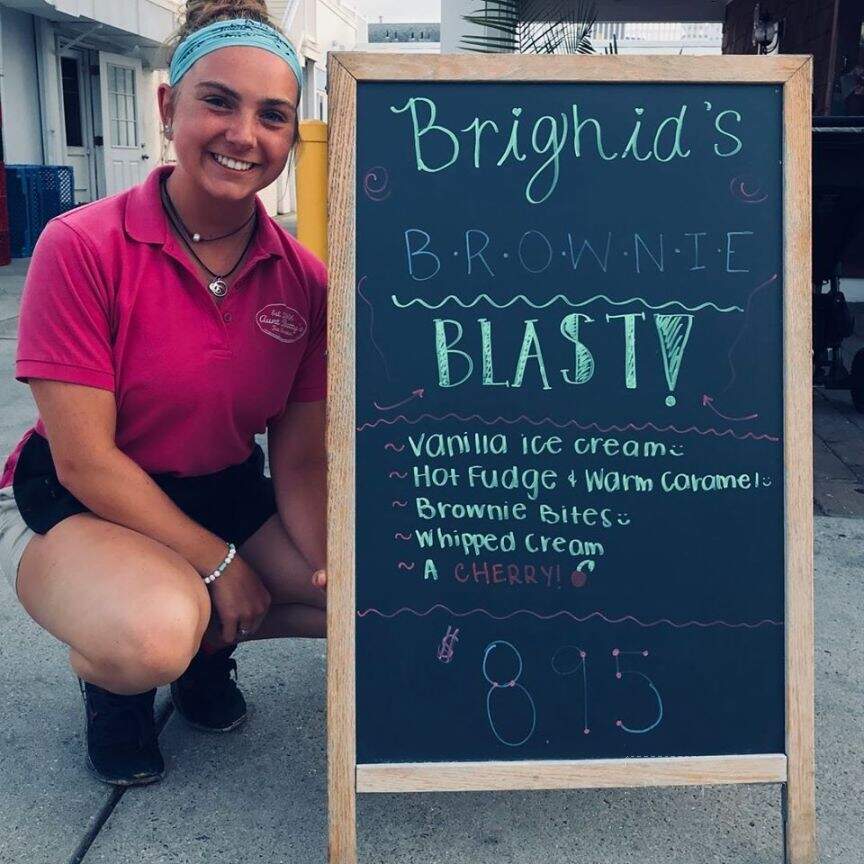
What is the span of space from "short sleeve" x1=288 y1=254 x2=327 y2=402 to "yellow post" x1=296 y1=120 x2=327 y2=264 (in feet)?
1.19

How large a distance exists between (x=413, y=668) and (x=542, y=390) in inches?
23.0

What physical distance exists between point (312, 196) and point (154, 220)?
1241mm

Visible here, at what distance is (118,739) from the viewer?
240 centimetres

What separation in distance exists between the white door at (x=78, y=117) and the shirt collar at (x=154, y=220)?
13.7 meters

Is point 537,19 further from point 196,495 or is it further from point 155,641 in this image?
point 155,641

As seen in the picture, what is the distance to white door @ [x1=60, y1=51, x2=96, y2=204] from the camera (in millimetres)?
15227

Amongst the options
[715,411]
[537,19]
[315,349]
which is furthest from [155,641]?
[537,19]

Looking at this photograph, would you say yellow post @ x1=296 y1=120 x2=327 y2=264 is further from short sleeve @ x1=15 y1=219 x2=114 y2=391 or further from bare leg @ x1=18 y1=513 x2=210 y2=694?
bare leg @ x1=18 y1=513 x2=210 y2=694

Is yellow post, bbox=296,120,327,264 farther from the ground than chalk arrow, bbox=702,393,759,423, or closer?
farther from the ground

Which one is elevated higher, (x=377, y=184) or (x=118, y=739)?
(x=377, y=184)

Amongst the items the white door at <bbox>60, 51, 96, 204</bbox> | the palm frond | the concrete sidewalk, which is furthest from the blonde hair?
the white door at <bbox>60, 51, 96, 204</bbox>

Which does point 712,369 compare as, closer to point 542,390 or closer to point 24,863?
point 542,390

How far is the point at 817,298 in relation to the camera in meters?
5.36

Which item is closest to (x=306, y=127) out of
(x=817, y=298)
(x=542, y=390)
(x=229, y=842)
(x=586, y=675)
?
(x=542, y=390)
